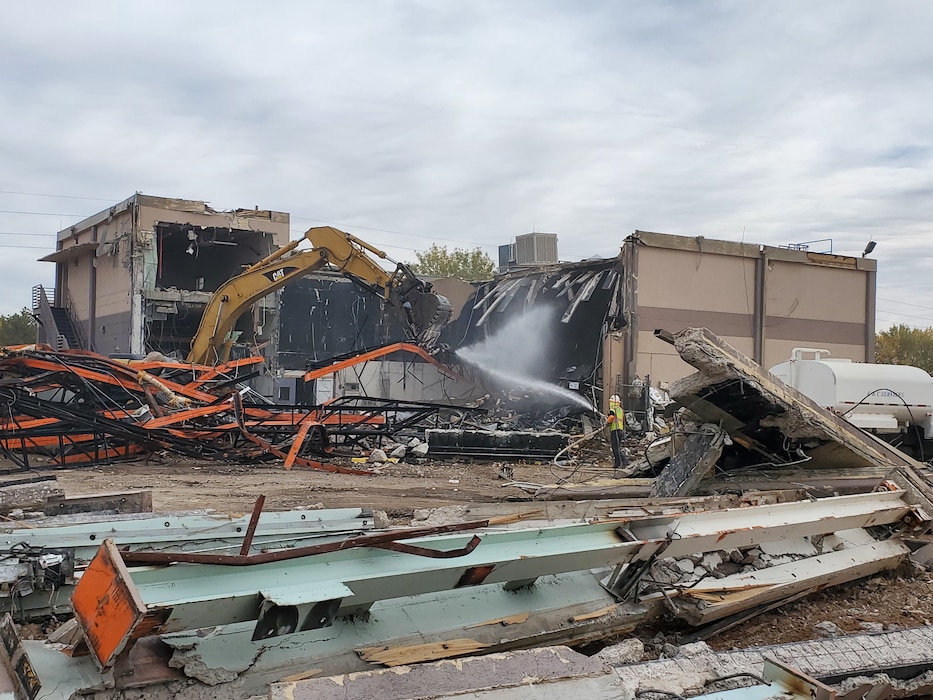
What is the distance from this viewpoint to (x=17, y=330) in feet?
160

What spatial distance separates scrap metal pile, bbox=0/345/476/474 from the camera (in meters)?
10.8

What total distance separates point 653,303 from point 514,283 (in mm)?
4969

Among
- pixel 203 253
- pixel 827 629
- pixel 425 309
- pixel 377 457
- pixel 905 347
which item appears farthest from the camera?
pixel 905 347

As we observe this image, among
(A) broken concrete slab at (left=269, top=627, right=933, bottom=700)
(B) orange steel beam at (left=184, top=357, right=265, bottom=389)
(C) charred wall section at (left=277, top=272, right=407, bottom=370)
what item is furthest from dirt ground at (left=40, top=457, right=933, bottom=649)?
(C) charred wall section at (left=277, top=272, right=407, bottom=370)

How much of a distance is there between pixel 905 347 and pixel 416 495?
46506 mm

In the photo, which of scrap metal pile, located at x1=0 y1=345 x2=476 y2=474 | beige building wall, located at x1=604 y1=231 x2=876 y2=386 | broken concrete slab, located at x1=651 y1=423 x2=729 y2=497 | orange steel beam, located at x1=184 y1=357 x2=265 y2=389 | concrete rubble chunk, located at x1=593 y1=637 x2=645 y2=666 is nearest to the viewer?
concrete rubble chunk, located at x1=593 y1=637 x2=645 y2=666

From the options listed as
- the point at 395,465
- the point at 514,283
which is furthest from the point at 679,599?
the point at 514,283

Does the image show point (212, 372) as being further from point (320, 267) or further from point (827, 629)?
point (827, 629)

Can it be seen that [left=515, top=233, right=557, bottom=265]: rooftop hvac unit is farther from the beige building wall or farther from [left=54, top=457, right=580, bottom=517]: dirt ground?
[left=54, top=457, right=580, bottom=517]: dirt ground

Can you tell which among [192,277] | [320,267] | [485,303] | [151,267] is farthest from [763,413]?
[192,277]

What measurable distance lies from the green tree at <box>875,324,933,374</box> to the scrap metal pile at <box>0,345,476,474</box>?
41782 mm

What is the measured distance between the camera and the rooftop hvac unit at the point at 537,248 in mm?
25922

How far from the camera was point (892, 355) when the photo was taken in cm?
4662

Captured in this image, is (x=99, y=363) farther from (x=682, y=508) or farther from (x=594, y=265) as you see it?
(x=594, y=265)
